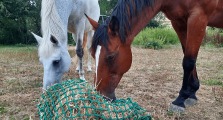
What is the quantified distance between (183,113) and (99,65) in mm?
1251

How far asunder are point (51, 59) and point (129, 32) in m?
1.25

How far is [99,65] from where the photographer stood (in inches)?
68.4

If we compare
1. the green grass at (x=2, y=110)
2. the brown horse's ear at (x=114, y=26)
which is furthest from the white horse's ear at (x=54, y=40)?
the green grass at (x=2, y=110)

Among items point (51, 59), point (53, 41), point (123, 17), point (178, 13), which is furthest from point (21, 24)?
point (178, 13)

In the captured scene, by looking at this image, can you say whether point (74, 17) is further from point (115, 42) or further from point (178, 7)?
point (178, 7)

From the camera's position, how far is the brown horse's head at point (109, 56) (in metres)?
1.74

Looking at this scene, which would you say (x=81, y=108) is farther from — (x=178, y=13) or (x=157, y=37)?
(x=157, y=37)

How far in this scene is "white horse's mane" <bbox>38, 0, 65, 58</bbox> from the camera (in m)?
2.18

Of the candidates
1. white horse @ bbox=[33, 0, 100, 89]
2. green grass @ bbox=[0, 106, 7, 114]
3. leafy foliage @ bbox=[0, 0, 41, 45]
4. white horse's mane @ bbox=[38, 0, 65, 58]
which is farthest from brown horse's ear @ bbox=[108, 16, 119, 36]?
leafy foliage @ bbox=[0, 0, 41, 45]

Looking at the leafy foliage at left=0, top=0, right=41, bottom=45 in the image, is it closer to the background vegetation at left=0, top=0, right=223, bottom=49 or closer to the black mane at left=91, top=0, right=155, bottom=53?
the background vegetation at left=0, top=0, right=223, bottom=49

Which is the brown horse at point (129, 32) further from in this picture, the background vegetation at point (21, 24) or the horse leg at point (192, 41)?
the background vegetation at point (21, 24)

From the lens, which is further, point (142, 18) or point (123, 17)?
point (142, 18)

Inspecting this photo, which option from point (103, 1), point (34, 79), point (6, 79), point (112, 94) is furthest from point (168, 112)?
point (103, 1)

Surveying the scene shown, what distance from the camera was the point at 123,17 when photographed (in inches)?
72.1
